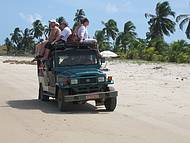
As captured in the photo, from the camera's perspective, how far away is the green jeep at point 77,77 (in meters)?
14.9

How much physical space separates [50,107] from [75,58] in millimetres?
1822

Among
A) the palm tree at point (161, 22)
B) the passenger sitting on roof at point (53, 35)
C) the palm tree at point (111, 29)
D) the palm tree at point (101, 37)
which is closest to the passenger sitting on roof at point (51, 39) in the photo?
the passenger sitting on roof at point (53, 35)

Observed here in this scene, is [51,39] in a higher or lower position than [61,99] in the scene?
higher

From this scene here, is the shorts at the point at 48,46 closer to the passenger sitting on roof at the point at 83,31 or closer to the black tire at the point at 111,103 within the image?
the passenger sitting on roof at the point at 83,31

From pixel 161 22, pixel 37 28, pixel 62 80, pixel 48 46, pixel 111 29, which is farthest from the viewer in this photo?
pixel 37 28

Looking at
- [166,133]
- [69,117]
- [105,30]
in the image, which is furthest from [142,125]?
[105,30]

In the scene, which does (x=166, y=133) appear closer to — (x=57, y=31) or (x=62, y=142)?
(x=62, y=142)

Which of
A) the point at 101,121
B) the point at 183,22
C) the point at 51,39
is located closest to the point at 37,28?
the point at 183,22

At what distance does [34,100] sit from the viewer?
1888cm

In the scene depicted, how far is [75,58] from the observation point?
1609 centimetres

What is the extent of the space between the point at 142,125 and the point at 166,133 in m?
1.32

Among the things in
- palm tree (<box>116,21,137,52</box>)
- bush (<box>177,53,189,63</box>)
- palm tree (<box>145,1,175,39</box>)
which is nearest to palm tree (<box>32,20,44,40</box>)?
palm tree (<box>116,21,137,52</box>)

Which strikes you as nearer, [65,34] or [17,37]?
[65,34]

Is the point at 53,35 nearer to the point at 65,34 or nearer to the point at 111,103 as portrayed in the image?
the point at 65,34
